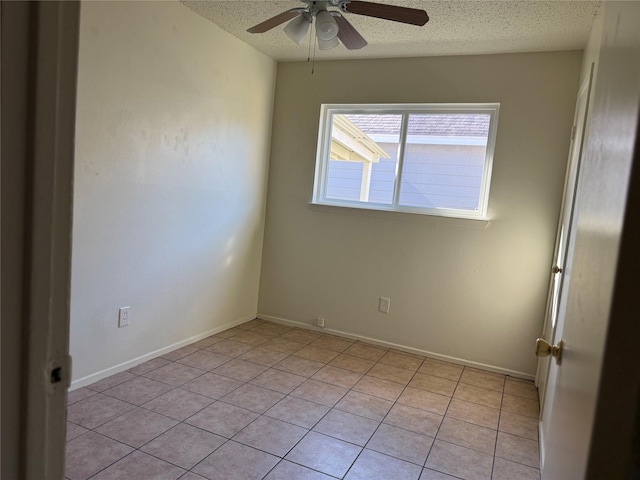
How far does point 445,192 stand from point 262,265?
6.01 feet

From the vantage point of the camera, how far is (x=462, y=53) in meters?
3.24

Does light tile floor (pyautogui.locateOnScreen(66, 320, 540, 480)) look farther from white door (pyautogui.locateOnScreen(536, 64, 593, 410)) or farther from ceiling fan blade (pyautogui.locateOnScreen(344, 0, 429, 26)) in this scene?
ceiling fan blade (pyautogui.locateOnScreen(344, 0, 429, 26))

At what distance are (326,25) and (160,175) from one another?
4.75ft

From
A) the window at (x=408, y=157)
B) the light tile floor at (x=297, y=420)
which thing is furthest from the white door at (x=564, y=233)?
the window at (x=408, y=157)

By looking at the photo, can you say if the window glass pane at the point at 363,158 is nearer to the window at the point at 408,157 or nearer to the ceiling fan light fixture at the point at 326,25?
the window at the point at 408,157

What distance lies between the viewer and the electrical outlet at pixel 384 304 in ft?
12.0

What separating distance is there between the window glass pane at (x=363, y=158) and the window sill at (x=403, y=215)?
0.12 metres

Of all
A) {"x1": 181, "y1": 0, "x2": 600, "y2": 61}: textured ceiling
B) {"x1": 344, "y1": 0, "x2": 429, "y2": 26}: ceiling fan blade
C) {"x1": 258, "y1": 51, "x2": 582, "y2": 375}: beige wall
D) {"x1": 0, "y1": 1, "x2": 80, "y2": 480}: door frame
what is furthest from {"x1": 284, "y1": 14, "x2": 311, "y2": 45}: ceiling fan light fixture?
{"x1": 0, "y1": 1, "x2": 80, "y2": 480}: door frame

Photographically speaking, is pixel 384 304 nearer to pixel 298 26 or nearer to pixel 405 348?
pixel 405 348

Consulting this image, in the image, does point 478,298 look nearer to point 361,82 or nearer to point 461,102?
point 461,102

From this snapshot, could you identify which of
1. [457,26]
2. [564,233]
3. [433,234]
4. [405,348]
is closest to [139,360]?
[405,348]

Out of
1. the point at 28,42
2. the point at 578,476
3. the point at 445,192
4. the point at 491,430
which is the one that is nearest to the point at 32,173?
the point at 28,42

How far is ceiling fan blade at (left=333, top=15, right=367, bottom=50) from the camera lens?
227cm

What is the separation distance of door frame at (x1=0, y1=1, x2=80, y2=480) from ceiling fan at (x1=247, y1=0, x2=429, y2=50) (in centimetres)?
183
